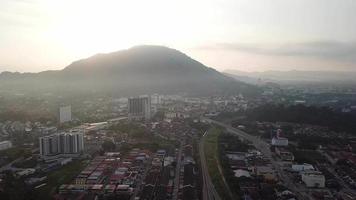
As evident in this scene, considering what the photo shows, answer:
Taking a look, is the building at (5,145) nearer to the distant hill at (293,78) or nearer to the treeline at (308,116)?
the treeline at (308,116)

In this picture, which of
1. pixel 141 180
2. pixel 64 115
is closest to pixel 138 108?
pixel 64 115

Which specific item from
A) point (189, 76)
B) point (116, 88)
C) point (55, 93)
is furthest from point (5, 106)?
point (189, 76)

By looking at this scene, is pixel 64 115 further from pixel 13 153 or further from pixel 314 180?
pixel 314 180

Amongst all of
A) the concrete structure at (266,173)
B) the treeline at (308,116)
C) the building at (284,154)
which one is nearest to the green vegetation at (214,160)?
the concrete structure at (266,173)

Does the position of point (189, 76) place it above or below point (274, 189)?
above

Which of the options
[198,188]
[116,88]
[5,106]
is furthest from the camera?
[116,88]

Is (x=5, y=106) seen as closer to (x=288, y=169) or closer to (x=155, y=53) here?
(x=288, y=169)

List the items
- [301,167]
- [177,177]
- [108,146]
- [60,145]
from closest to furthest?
[177,177] < [301,167] < [60,145] < [108,146]
